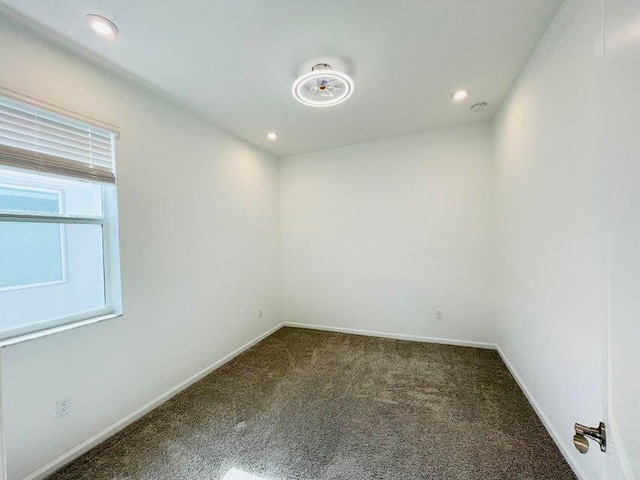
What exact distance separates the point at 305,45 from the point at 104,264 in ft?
7.21

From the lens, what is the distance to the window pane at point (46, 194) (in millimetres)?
1562

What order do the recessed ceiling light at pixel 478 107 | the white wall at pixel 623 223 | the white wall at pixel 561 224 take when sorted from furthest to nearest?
1. the recessed ceiling light at pixel 478 107
2. the white wall at pixel 561 224
3. the white wall at pixel 623 223

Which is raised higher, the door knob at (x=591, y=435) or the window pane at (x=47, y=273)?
the window pane at (x=47, y=273)

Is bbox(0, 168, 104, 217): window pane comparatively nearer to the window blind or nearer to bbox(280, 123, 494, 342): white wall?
the window blind

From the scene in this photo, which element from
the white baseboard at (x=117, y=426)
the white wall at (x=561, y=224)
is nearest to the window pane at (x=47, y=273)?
the white baseboard at (x=117, y=426)

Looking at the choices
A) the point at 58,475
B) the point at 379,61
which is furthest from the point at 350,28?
the point at 58,475

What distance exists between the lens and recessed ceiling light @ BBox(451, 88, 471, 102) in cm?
243

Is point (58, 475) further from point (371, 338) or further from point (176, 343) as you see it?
point (371, 338)

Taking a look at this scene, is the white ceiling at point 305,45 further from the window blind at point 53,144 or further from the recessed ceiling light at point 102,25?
the window blind at point 53,144

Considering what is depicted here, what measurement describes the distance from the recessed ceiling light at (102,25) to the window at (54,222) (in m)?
0.60

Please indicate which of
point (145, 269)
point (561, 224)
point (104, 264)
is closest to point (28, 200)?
point (104, 264)

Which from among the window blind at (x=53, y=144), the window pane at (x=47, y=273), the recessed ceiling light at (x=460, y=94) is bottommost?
the window pane at (x=47, y=273)

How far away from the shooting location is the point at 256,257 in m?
3.67

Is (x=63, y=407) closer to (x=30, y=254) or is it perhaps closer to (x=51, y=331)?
(x=51, y=331)
